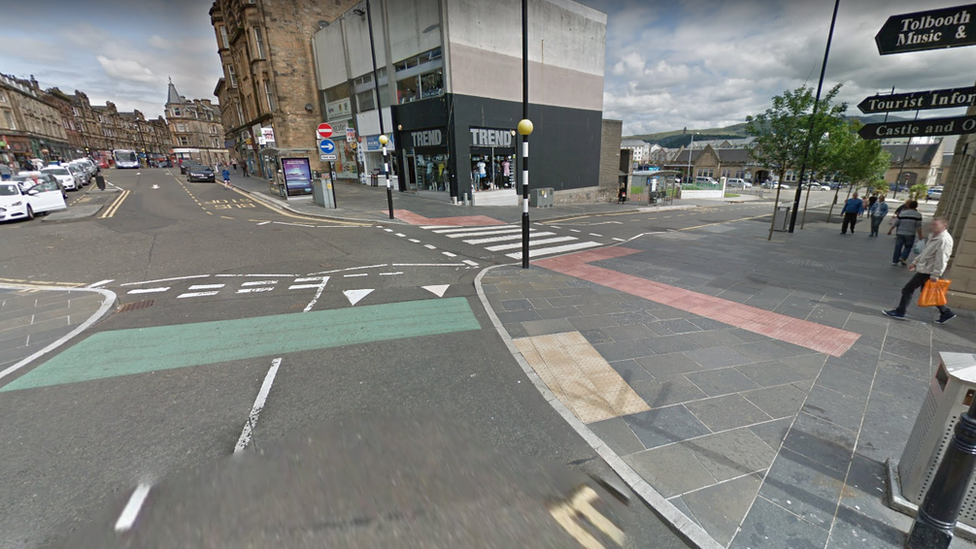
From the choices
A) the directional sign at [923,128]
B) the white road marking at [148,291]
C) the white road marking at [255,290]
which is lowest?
the white road marking at [255,290]

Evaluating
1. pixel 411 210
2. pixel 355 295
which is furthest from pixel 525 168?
pixel 411 210

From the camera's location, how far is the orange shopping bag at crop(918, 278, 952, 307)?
18.0 ft

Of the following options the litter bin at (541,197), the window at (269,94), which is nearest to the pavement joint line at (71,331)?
the litter bin at (541,197)

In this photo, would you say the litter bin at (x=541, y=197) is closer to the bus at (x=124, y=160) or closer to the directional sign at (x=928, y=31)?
the directional sign at (x=928, y=31)

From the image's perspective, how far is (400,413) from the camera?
3.81 m

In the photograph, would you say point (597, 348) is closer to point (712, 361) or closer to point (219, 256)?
point (712, 361)

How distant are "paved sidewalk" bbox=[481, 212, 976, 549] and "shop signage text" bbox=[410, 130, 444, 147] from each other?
15.9 m

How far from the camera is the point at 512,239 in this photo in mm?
13016

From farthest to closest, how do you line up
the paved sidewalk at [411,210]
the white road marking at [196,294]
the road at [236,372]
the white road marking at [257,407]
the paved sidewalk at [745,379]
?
1. the paved sidewalk at [411,210]
2. the white road marking at [196,294]
3. the white road marking at [257,407]
4. the road at [236,372]
5. the paved sidewalk at [745,379]

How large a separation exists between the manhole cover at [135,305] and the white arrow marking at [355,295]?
3.51 meters

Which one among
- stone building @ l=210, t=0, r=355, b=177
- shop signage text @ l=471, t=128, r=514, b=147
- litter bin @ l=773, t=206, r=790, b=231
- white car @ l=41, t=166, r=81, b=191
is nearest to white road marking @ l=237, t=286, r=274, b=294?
shop signage text @ l=471, t=128, r=514, b=147

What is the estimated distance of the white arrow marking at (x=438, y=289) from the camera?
7.47 meters

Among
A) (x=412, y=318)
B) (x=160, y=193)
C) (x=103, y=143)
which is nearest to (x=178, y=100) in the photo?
(x=103, y=143)

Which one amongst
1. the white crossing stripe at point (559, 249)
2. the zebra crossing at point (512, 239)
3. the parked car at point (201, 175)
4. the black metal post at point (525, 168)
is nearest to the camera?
the black metal post at point (525, 168)
